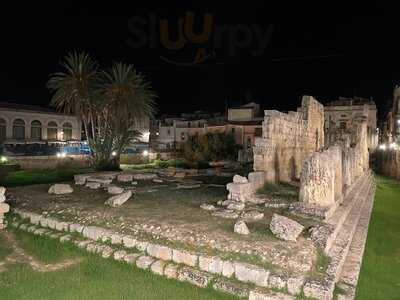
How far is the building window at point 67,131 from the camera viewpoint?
159 feet

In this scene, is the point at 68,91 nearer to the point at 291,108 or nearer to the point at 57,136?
the point at 57,136

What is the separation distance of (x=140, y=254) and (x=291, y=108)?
210 ft

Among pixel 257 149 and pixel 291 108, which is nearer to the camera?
pixel 257 149

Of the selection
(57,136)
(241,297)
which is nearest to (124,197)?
(241,297)

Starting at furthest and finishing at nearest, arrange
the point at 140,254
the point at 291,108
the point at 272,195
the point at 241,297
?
the point at 291,108 < the point at 272,195 < the point at 140,254 < the point at 241,297

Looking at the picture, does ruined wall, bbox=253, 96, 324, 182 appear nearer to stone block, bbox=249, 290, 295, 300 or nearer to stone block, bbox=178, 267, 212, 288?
stone block, bbox=178, 267, 212, 288

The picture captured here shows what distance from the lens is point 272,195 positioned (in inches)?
492

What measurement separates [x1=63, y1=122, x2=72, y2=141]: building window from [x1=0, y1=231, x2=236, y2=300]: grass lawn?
45202 millimetres

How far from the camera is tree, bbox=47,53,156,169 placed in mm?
27109

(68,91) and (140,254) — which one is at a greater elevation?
(68,91)

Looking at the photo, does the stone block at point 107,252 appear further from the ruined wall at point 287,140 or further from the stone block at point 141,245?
the ruined wall at point 287,140

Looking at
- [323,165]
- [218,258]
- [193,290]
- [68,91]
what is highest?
[68,91]

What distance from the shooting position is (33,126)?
146 feet

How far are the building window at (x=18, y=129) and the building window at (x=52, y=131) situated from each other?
12.4 ft
